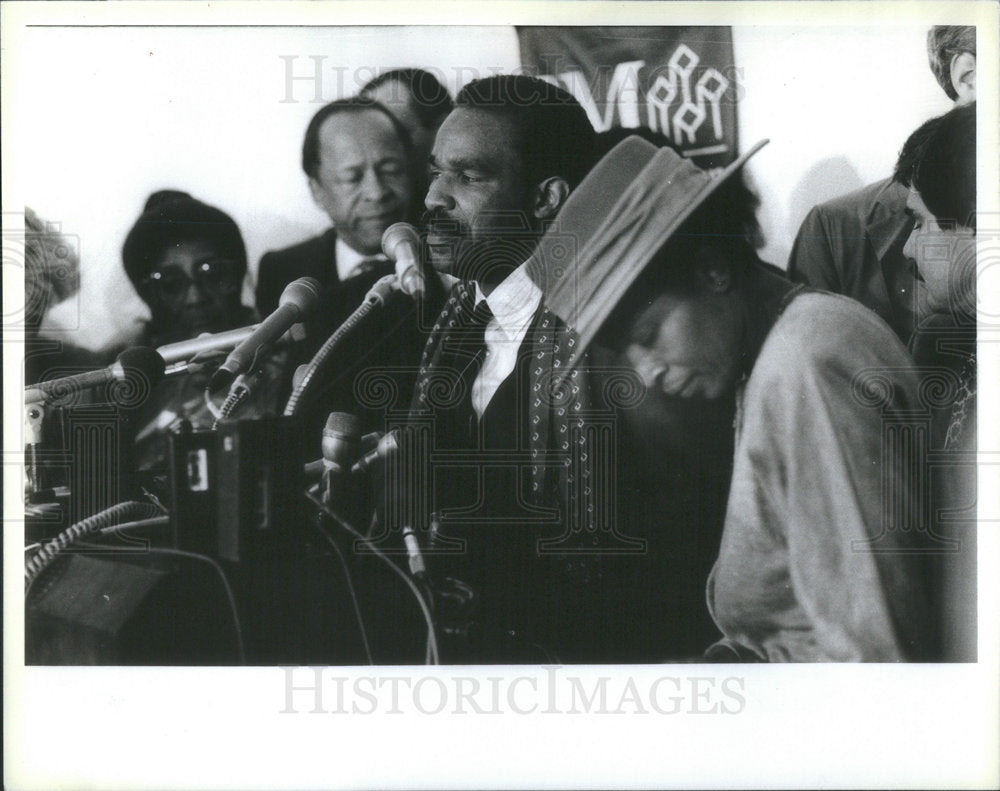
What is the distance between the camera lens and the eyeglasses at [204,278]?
101 inches

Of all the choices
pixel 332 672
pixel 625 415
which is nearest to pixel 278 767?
pixel 332 672

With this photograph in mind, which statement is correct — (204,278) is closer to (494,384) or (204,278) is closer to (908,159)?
(494,384)

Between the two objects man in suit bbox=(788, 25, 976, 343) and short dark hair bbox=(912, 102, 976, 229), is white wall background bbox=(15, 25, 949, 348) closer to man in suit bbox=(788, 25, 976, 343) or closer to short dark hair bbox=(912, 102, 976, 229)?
man in suit bbox=(788, 25, 976, 343)

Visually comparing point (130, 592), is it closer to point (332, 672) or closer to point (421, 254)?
point (332, 672)

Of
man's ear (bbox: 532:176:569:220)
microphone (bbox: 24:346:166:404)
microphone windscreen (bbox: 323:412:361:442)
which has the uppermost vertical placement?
man's ear (bbox: 532:176:569:220)

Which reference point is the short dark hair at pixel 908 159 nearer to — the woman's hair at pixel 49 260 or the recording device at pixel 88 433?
the recording device at pixel 88 433

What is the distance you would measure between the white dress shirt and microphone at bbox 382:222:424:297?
18 cm

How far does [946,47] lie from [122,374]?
104 inches

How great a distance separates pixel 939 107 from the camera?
8.63ft

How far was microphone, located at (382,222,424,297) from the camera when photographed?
101 inches

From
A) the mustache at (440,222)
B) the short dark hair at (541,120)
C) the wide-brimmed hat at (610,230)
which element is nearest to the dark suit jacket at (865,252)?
the wide-brimmed hat at (610,230)

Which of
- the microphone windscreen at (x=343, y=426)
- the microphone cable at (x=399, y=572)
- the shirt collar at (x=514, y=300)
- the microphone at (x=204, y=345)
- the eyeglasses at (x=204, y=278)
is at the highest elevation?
the eyeglasses at (x=204, y=278)

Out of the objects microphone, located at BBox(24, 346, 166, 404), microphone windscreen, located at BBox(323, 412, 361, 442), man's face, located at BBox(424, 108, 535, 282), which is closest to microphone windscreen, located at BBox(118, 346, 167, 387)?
microphone, located at BBox(24, 346, 166, 404)

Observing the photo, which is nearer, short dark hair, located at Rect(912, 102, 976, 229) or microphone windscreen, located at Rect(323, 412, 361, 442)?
microphone windscreen, located at Rect(323, 412, 361, 442)
